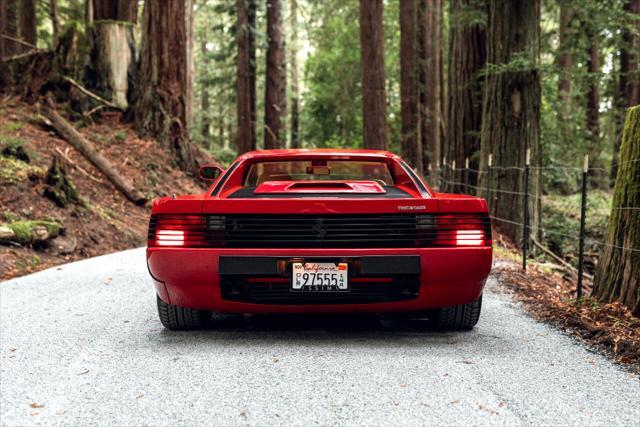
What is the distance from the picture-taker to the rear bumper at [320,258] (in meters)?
4.29

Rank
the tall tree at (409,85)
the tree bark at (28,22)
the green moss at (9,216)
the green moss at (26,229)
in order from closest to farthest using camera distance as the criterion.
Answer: the green moss at (26,229)
the green moss at (9,216)
the tall tree at (409,85)
the tree bark at (28,22)

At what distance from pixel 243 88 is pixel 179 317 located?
21.0 m

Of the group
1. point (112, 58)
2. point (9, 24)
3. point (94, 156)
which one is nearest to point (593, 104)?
point (112, 58)

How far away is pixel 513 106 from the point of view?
1059 centimetres

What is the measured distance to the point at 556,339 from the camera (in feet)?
15.3

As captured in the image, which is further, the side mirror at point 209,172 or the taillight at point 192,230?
the side mirror at point 209,172

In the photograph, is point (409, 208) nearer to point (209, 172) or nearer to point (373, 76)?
point (209, 172)

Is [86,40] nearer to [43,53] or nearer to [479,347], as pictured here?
[43,53]

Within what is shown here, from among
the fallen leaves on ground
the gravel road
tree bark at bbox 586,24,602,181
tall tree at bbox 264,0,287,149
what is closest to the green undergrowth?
tree bark at bbox 586,24,602,181

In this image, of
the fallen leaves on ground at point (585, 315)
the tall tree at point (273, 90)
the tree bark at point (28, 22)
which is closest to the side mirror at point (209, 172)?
the fallen leaves on ground at point (585, 315)

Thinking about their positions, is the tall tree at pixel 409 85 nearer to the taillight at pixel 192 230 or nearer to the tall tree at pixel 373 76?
the tall tree at pixel 373 76

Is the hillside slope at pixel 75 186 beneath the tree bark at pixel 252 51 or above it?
beneath

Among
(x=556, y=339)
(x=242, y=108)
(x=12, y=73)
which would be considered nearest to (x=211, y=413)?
(x=556, y=339)

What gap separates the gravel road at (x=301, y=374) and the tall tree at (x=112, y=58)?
12.1 metres
